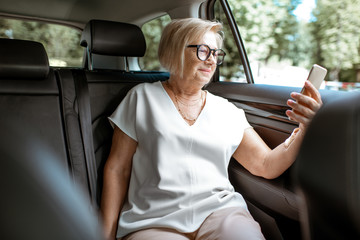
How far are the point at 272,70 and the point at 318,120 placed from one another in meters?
1.59

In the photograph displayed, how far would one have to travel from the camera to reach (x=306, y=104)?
4.01 feet

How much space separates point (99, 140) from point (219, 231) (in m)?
0.70

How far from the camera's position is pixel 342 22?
158 centimetres

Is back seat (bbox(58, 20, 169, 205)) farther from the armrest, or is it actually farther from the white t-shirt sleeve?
the armrest

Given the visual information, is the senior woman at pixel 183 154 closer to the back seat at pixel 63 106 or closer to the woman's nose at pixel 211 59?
the woman's nose at pixel 211 59

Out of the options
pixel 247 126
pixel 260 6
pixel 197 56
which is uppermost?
pixel 260 6

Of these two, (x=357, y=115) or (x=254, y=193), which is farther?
(x=254, y=193)

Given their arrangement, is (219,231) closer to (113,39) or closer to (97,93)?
(97,93)

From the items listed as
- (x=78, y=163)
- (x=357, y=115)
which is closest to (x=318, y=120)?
(x=357, y=115)

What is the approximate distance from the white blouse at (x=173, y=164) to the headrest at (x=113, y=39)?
40cm

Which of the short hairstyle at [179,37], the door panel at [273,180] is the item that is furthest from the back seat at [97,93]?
the door panel at [273,180]

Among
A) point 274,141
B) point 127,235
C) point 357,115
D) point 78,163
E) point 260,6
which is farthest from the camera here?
A: point 260,6

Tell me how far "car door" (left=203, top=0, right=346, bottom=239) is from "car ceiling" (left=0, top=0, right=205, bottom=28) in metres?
0.88

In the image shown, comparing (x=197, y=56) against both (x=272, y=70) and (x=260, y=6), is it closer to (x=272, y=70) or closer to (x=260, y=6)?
(x=272, y=70)
